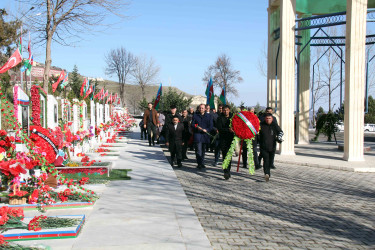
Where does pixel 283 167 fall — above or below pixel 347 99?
below

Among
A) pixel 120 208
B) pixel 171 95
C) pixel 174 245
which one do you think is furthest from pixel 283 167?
pixel 171 95

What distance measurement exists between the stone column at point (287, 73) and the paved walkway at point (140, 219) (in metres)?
6.31

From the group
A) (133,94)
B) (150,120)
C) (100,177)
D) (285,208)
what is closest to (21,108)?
(100,177)

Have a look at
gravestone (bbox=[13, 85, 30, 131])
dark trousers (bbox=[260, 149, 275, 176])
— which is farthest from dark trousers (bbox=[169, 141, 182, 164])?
gravestone (bbox=[13, 85, 30, 131])

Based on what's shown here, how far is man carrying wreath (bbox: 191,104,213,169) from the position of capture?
40.2 feet

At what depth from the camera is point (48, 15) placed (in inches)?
646

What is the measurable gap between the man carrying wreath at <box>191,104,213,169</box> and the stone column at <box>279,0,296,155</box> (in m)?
3.54

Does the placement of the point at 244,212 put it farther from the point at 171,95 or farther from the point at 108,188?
the point at 171,95

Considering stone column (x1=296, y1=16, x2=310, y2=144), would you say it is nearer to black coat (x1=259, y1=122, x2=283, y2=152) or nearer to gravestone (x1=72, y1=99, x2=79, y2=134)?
black coat (x1=259, y1=122, x2=283, y2=152)

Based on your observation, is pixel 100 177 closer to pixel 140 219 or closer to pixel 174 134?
pixel 174 134

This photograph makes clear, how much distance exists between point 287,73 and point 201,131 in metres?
4.52

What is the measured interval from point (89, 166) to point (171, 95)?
103 feet

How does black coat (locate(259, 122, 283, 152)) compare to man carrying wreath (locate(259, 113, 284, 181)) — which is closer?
man carrying wreath (locate(259, 113, 284, 181))

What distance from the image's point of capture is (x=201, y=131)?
12445 mm
